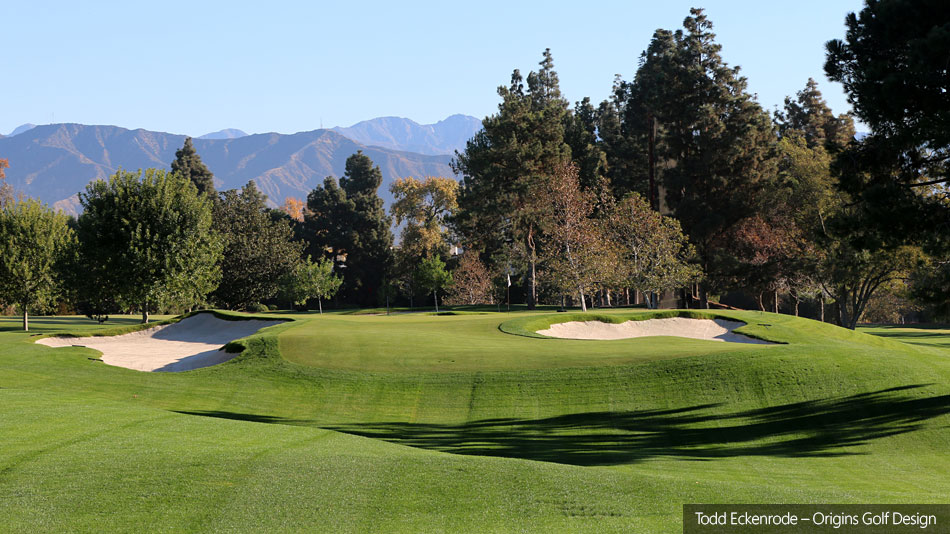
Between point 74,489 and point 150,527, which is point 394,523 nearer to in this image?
point 150,527

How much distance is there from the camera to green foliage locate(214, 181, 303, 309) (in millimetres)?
60469

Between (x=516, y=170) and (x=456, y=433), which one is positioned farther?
(x=516, y=170)

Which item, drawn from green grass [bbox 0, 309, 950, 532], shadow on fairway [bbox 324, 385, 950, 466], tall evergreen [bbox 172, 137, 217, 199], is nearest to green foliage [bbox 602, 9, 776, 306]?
green grass [bbox 0, 309, 950, 532]

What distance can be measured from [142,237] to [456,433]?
2712 centimetres

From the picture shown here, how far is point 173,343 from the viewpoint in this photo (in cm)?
3034

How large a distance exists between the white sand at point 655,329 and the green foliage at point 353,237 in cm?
6011

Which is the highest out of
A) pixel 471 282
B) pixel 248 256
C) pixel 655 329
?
pixel 248 256

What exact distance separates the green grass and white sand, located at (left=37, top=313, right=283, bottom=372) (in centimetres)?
131

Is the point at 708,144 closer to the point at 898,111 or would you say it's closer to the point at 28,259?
the point at 898,111

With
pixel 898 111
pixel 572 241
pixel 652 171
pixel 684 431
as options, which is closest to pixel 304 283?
pixel 572 241

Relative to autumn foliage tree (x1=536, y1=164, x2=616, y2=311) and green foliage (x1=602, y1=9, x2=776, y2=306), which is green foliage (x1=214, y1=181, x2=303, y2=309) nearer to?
autumn foliage tree (x1=536, y1=164, x2=616, y2=311)

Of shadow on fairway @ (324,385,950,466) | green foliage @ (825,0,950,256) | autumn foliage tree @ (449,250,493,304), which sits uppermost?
green foliage @ (825,0,950,256)

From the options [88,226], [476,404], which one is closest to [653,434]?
[476,404]

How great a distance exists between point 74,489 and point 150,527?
1.67 m
